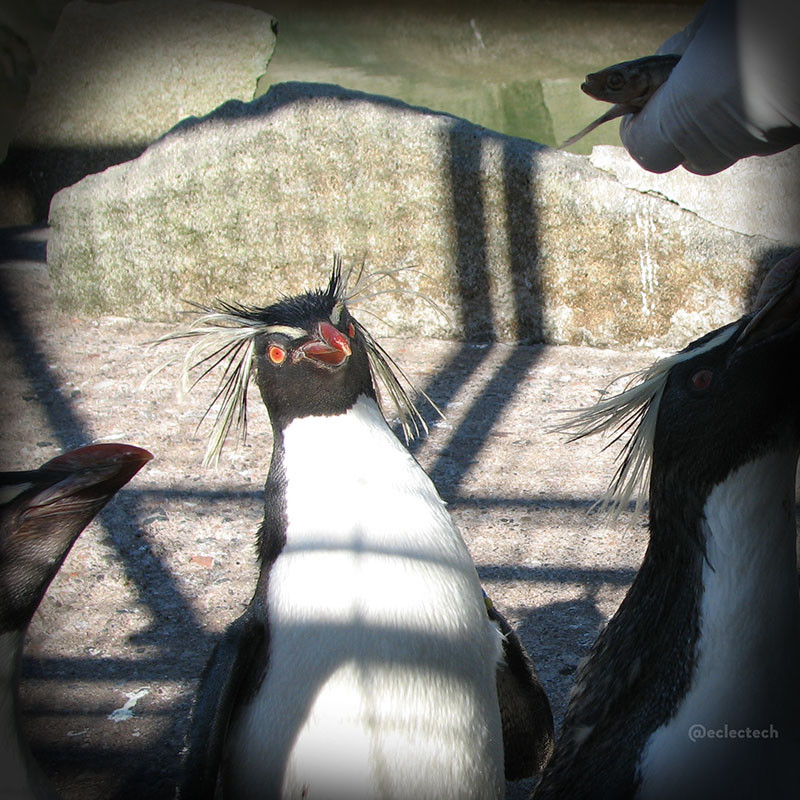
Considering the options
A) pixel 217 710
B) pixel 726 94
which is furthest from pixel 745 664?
pixel 217 710

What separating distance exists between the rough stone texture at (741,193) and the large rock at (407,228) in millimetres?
51

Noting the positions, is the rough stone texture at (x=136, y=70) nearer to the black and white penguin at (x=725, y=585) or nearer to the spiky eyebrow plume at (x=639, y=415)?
the spiky eyebrow plume at (x=639, y=415)

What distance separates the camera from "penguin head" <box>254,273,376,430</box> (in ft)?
6.61

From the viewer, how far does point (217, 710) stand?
1.87 metres

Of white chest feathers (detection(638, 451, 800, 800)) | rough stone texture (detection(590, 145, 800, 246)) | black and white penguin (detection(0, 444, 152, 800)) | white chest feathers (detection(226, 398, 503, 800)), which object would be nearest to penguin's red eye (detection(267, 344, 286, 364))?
white chest feathers (detection(226, 398, 503, 800))

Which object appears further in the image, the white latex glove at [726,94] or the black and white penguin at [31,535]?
the black and white penguin at [31,535]

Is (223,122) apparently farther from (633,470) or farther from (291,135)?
(633,470)

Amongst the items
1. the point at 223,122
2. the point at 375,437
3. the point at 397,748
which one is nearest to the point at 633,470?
the point at 375,437

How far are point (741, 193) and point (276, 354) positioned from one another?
2717 millimetres

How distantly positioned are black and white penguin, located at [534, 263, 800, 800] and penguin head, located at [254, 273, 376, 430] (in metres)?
0.67

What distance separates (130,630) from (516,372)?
206 centimetres

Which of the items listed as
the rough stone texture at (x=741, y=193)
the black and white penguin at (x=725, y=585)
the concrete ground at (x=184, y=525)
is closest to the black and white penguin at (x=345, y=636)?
the black and white penguin at (x=725, y=585)

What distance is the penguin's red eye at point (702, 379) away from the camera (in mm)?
1525

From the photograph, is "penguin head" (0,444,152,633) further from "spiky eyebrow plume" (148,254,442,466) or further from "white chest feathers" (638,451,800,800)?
"white chest feathers" (638,451,800,800)
